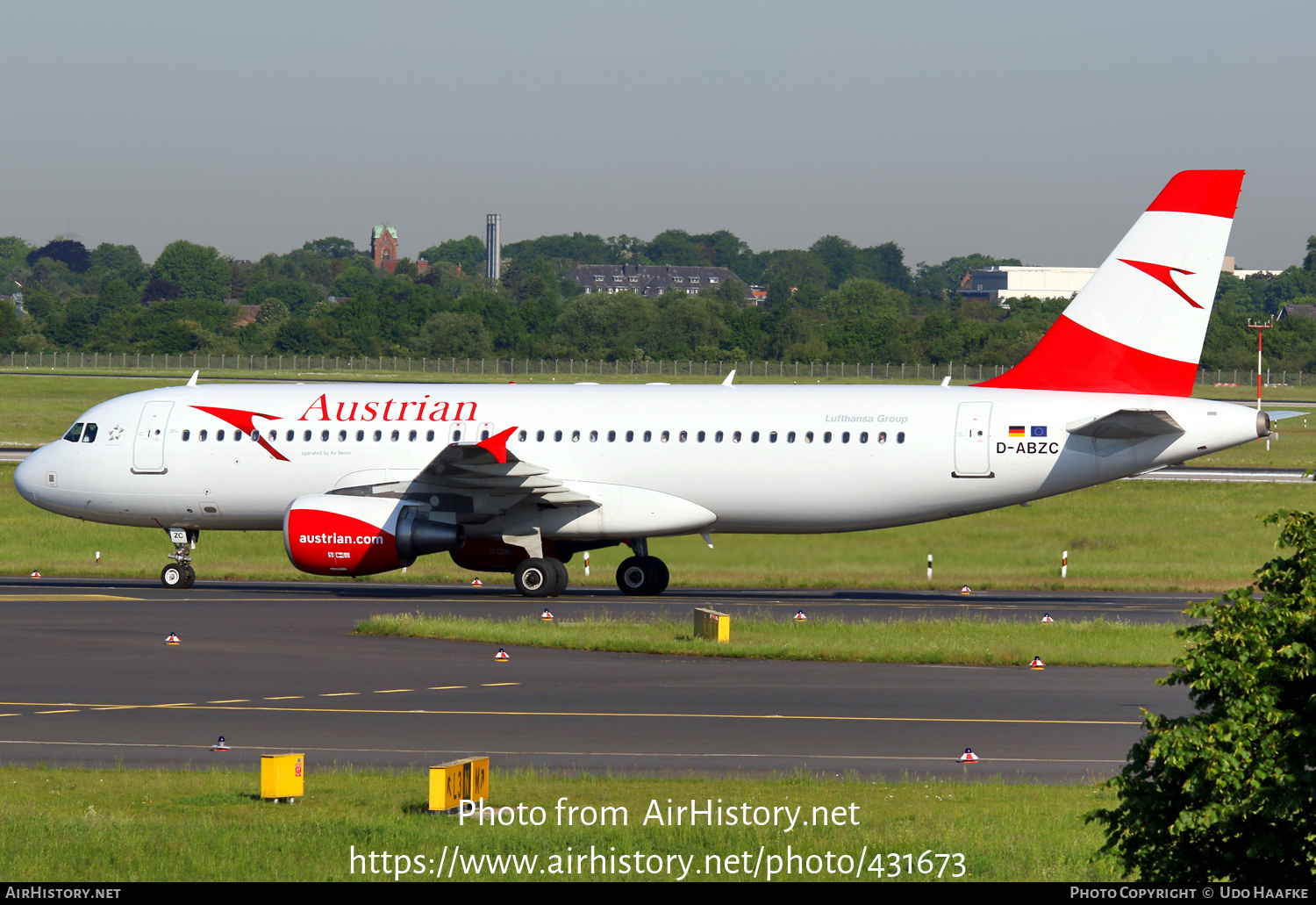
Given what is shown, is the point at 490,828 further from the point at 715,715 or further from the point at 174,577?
the point at 174,577

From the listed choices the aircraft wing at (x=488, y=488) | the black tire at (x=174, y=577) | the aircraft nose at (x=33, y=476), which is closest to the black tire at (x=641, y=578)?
the aircraft wing at (x=488, y=488)

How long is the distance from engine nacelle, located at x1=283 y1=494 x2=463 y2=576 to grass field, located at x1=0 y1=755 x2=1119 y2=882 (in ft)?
54.5

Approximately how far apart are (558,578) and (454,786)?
20.4 metres

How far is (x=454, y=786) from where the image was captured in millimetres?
13555

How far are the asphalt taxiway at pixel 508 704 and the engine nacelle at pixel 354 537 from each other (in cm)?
232

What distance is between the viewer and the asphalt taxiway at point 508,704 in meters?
17.3

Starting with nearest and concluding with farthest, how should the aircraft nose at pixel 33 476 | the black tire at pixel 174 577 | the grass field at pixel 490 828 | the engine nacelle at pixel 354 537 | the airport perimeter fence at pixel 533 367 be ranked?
the grass field at pixel 490 828 → the engine nacelle at pixel 354 537 → the black tire at pixel 174 577 → the aircraft nose at pixel 33 476 → the airport perimeter fence at pixel 533 367

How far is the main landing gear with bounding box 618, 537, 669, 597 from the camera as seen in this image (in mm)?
35281

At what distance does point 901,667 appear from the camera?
949 inches

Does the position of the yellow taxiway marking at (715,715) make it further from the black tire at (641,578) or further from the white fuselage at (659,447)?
the black tire at (641,578)

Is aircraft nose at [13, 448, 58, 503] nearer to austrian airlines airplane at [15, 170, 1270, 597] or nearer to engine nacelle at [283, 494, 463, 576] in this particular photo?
austrian airlines airplane at [15, 170, 1270, 597]

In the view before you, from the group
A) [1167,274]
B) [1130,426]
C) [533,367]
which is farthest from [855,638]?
[533,367]

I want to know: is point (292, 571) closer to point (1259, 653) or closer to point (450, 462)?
point (450, 462)

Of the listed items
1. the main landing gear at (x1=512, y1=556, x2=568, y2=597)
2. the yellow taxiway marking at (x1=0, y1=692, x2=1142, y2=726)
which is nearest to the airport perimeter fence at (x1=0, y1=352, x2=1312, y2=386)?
the main landing gear at (x1=512, y1=556, x2=568, y2=597)
